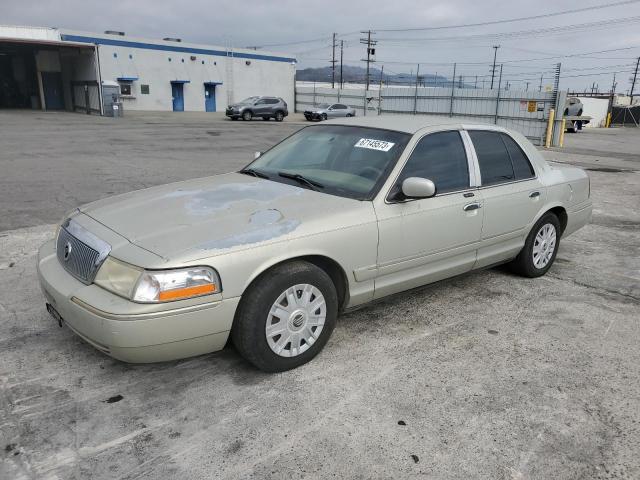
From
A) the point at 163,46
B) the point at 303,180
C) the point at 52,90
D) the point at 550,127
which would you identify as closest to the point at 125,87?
the point at 163,46

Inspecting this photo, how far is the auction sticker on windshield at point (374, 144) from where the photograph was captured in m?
3.93

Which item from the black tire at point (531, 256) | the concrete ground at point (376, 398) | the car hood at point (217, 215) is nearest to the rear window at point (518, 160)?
the black tire at point (531, 256)

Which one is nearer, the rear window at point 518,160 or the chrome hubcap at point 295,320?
the chrome hubcap at point 295,320

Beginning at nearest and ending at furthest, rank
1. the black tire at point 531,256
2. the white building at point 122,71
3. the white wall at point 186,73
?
the black tire at point 531,256
the white building at point 122,71
the white wall at point 186,73

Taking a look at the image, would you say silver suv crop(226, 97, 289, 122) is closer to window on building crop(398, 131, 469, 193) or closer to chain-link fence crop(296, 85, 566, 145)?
chain-link fence crop(296, 85, 566, 145)

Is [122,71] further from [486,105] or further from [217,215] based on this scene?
[217,215]

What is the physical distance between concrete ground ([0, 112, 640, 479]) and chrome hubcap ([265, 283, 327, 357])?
0.19 metres

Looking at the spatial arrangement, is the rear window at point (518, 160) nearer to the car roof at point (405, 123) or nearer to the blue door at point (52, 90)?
the car roof at point (405, 123)

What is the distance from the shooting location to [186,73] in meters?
44.0

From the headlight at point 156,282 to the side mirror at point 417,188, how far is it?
1.47m

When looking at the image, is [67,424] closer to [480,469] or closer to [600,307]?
[480,469]

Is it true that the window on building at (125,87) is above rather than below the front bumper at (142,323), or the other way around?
above

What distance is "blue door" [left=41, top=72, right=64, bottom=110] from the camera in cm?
3803

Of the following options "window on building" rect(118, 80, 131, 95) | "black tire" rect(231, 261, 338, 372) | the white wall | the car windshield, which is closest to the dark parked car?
the white wall
